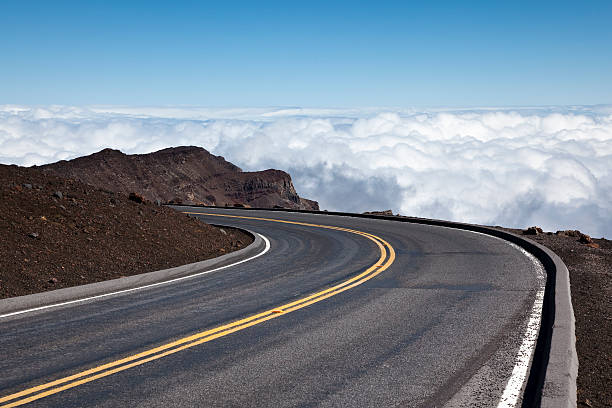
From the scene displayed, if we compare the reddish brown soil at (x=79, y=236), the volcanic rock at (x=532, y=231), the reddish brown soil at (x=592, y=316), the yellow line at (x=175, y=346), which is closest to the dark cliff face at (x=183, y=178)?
the reddish brown soil at (x=79, y=236)

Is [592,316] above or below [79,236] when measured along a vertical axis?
below

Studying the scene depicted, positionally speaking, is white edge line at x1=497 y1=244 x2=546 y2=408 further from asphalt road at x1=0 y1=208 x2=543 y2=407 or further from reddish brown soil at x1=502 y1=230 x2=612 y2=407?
reddish brown soil at x1=502 y1=230 x2=612 y2=407

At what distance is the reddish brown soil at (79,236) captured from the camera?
11602 mm

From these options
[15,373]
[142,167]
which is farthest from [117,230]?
[142,167]

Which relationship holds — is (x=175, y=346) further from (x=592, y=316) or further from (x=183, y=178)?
(x=183, y=178)

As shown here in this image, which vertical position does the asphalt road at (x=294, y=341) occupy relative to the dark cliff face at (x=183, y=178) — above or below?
above

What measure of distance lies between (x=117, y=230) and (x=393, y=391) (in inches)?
450

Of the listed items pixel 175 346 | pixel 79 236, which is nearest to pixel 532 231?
pixel 79 236

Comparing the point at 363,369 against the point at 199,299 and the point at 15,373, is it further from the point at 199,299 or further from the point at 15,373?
the point at 199,299

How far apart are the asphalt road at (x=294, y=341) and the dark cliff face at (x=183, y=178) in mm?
57955

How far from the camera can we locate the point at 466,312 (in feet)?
29.6

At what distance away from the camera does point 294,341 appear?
7.31m

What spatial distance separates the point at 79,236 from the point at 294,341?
8.60 meters

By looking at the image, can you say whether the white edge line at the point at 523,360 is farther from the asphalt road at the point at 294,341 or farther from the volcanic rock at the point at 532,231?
the volcanic rock at the point at 532,231
